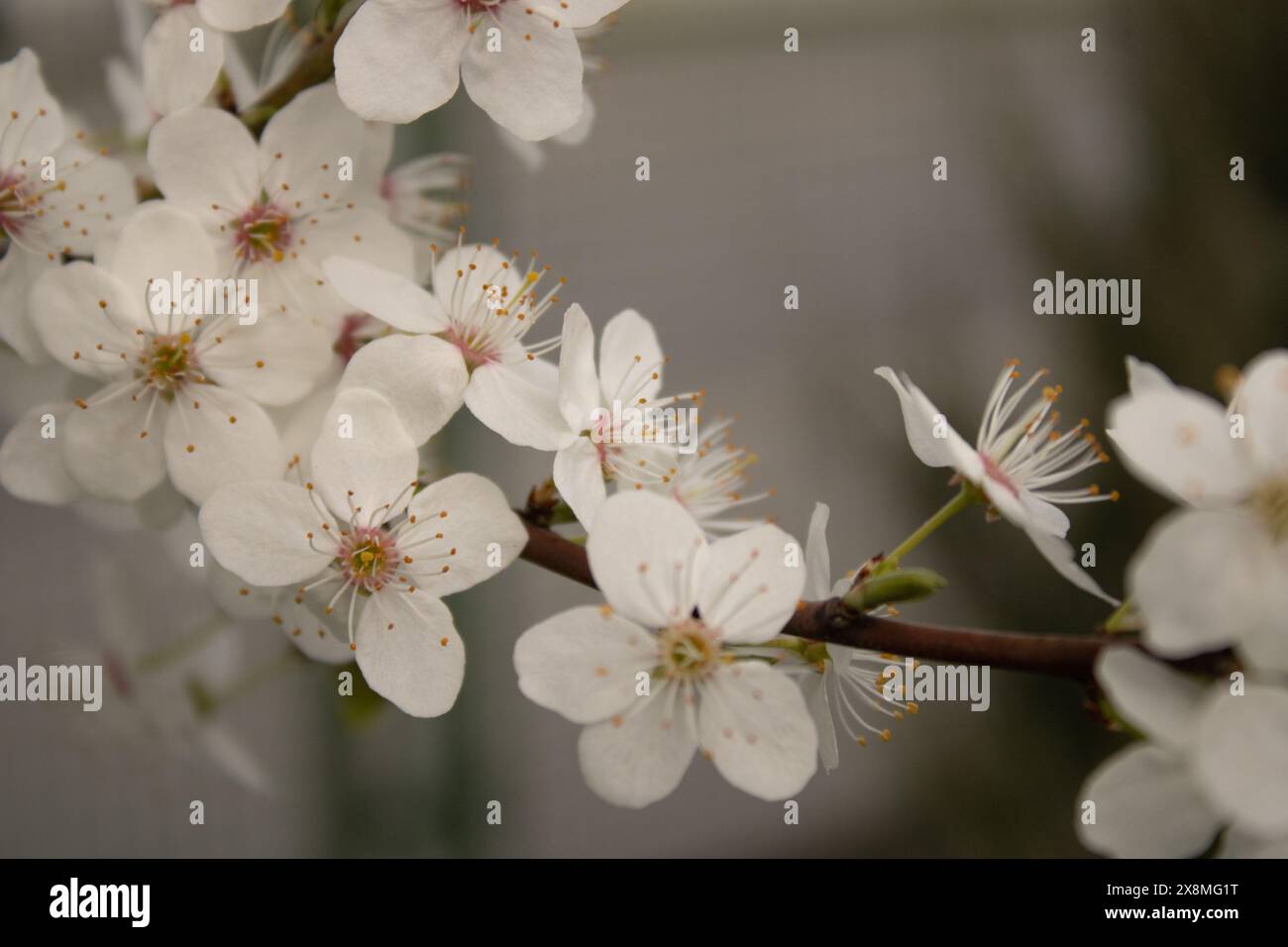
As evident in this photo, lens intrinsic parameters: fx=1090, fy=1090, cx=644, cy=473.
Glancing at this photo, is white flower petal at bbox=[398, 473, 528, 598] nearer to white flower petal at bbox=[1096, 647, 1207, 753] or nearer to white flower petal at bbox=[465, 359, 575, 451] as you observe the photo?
white flower petal at bbox=[465, 359, 575, 451]

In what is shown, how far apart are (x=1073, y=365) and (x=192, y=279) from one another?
1.17m

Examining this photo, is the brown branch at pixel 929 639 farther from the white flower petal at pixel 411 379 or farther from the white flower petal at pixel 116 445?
the white flower petal at pixel 116 445

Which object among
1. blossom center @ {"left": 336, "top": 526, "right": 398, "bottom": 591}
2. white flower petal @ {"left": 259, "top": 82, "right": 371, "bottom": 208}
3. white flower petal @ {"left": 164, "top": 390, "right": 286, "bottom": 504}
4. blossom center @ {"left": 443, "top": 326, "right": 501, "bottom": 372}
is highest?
white flower petal @ {"left": 259, "top": 82, "right": 371, "bottom": 208}

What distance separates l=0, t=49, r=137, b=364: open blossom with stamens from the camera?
53 cm

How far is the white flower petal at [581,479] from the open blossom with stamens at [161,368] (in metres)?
0.14

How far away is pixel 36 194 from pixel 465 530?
29 cm

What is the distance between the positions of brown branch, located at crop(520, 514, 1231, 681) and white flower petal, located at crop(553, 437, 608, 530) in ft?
0.08

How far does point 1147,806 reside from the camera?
368 mm

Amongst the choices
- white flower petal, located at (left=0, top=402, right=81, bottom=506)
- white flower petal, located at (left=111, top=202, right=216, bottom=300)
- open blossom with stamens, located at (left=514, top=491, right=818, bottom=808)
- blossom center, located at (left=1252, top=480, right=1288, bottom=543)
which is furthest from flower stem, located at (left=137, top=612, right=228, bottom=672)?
blossom center, located at (left=1252, top=480, right=1288, bottom=543)

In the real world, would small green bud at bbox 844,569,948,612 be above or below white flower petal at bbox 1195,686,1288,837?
above

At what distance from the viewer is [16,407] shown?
0.61m

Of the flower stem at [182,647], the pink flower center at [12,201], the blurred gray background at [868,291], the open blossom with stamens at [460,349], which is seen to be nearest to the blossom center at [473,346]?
the open blossom with stamens at [460,349]

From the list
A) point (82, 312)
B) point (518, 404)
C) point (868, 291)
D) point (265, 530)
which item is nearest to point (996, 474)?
point (518, 404)
